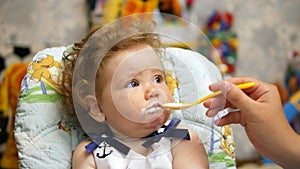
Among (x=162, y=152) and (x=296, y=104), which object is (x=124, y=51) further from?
(x=296, y=104)

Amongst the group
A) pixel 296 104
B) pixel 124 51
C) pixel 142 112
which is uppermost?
pixel 124 51

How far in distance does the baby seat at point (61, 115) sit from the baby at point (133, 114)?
0.19 ft

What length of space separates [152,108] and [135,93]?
0.05 m

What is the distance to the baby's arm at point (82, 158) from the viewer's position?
1035 millimetres

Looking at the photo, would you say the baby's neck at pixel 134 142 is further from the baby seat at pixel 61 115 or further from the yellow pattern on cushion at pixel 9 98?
the yellow pattern on cushion at pixel 9 98

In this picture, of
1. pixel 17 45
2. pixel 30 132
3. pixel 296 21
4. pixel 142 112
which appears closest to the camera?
pixel 142 112

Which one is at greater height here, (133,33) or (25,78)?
(133,33)

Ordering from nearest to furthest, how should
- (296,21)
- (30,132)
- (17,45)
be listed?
(30,132) < (17,45) < (296,21)

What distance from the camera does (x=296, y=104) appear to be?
214 centimetres

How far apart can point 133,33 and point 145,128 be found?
0.22 m

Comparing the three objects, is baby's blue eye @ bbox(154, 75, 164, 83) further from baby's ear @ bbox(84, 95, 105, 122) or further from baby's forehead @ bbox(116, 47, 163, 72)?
baby's ear @ bbox(84, 95, 105, 122)

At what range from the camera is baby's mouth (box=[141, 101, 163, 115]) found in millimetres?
945

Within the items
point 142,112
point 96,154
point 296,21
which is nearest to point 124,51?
point 142,112

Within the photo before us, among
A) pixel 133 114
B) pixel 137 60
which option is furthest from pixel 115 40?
pixel 133 114
